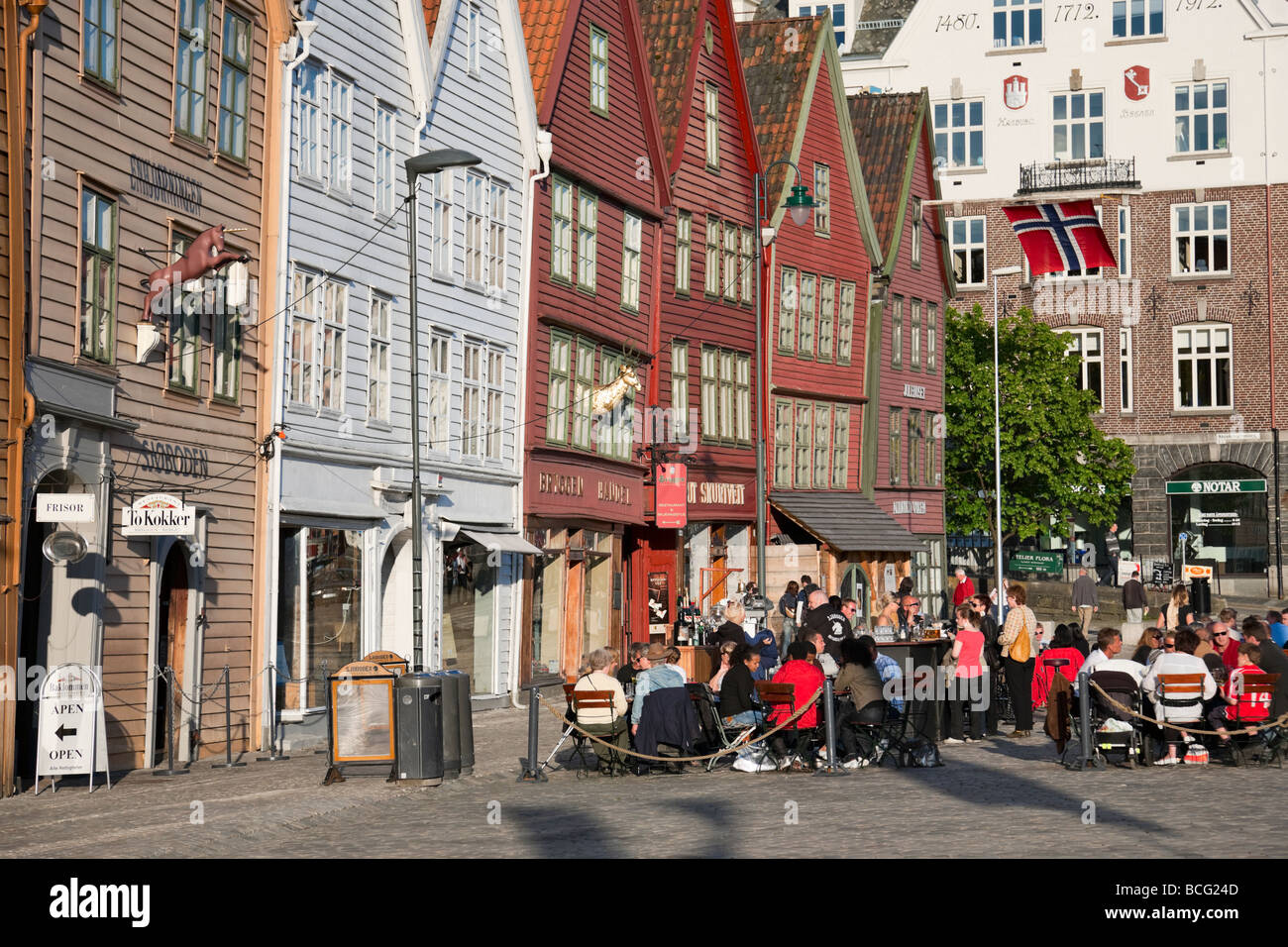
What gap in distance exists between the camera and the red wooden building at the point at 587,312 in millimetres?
32125

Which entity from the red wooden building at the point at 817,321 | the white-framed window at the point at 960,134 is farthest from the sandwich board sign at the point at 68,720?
the white-framed window at the point at 960,134

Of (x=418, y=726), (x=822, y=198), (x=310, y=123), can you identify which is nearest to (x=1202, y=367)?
(x=822, y=198)

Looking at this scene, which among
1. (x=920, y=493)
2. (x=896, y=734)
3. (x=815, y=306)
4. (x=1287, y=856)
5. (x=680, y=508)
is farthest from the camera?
(x=920, y=493)

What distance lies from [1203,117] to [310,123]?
1711 inches

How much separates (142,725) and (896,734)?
804cm

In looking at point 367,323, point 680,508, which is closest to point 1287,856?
point 367,323

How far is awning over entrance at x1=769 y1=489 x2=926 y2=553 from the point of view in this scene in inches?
1658

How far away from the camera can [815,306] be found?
44.2m

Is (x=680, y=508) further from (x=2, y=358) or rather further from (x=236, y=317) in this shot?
(x=2, y=358)

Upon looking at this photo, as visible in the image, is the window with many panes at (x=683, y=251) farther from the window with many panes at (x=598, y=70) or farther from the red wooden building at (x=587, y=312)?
the window with many panes at (x=598, y=70)

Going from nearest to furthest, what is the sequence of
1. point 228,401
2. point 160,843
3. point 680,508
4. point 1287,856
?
point 1287,856 < point 160,843 < point 228,401 < point 680,508

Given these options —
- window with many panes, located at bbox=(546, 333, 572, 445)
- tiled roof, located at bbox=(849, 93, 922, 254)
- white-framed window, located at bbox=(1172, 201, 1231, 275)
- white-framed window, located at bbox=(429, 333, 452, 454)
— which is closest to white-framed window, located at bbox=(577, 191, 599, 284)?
window with many panes, located at bbox=(546, 333, 572, 445)

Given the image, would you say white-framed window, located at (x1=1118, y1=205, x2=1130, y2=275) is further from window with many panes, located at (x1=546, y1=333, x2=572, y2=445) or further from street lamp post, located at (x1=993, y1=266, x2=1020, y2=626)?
window with many panes, located at (x1=546, y1=333, x2=572, y2=445)

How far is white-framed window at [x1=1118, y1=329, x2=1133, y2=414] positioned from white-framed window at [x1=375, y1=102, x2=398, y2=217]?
3940 centimetres
